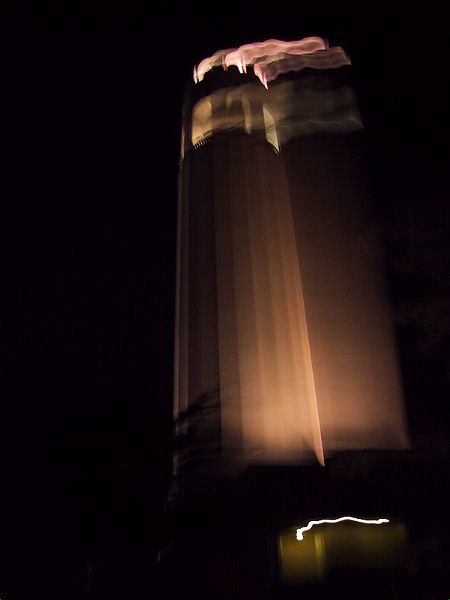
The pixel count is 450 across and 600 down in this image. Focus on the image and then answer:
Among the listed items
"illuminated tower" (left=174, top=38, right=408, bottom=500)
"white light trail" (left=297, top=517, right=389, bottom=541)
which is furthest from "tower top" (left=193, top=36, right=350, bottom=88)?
"white light trail" (left=297, top=517, right=389, bottom=541)

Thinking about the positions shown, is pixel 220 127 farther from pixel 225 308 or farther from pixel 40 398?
pixel 40 398

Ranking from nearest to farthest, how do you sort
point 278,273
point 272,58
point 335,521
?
point 335,521 < point 278,273 < point 272,58

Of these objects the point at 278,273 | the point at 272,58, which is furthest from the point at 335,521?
the point at 272,58

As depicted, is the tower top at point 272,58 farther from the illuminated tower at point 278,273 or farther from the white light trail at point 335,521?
the white light trail at point 335,521

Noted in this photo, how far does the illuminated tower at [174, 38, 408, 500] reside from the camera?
1126 cm

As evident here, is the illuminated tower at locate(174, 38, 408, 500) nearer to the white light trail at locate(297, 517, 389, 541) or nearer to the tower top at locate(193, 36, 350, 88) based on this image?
the tower top at locate(193, 36, 350, 88)

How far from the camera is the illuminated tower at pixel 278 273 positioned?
36.9 feet

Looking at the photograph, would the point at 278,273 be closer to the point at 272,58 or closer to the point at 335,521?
the point at 335,521

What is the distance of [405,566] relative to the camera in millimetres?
8422

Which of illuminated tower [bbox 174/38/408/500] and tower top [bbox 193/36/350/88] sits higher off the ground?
tower top [bbox 193/36/350/88]

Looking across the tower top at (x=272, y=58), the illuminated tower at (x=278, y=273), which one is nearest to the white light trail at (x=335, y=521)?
the illuminated tower at (x=278, y=273)

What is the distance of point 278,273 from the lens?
12992 millimetres

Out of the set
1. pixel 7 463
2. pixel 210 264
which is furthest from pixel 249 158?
pixel 7 463

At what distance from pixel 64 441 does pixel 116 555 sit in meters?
1.50
